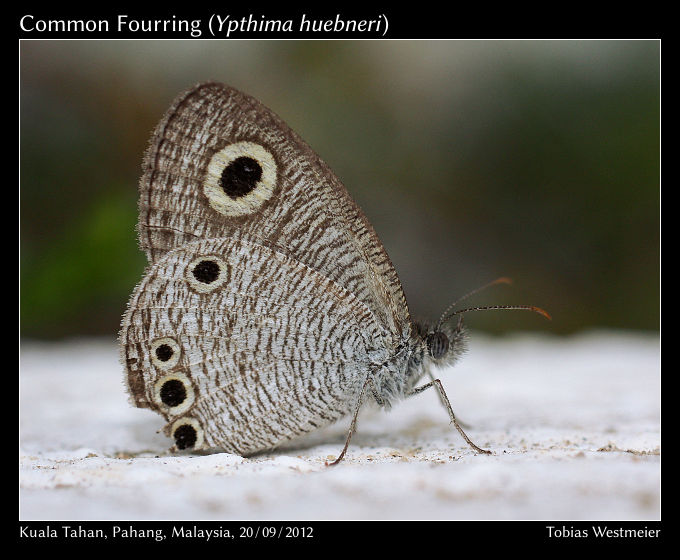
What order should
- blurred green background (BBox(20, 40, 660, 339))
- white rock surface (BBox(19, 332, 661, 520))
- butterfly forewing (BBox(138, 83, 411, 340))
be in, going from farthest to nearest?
1. blurred green background (BBox(20, 40, 660, 339))
2. butterfly forewing (BBox(138, 83, 411, 340))
3. white rock surface (BBox(19, 332, 661, 520))

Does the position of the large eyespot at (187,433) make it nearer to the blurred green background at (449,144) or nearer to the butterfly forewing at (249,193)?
the butterfly forewing at (249,193)

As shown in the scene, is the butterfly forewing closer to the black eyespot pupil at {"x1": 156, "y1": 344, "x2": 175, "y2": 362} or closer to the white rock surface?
the black eyespot pupil at {"x1": 156, "y1": 344, "x2": 175, "y2": 362}

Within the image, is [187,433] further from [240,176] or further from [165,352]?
[240,176]

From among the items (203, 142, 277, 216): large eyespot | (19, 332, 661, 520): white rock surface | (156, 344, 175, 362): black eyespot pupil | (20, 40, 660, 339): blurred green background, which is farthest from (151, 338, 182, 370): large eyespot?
(20, 40, 660, 339): blurred green background

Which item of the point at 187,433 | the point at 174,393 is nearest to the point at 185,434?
the point at 187,433

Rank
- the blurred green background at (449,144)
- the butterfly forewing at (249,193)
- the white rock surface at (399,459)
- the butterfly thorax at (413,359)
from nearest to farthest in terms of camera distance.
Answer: the white rock surface at (399,459)
the butterfly forewing at (249,193)
the butterfly thorax at (413,359)
the blurred green background at (449,144)

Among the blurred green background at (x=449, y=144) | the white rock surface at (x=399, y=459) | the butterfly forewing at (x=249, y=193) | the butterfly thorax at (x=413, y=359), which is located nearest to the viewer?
the white rock surface at (x=399, y=459)

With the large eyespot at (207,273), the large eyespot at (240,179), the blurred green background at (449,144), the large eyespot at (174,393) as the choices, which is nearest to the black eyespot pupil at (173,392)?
the large eyespot at (174,393)
